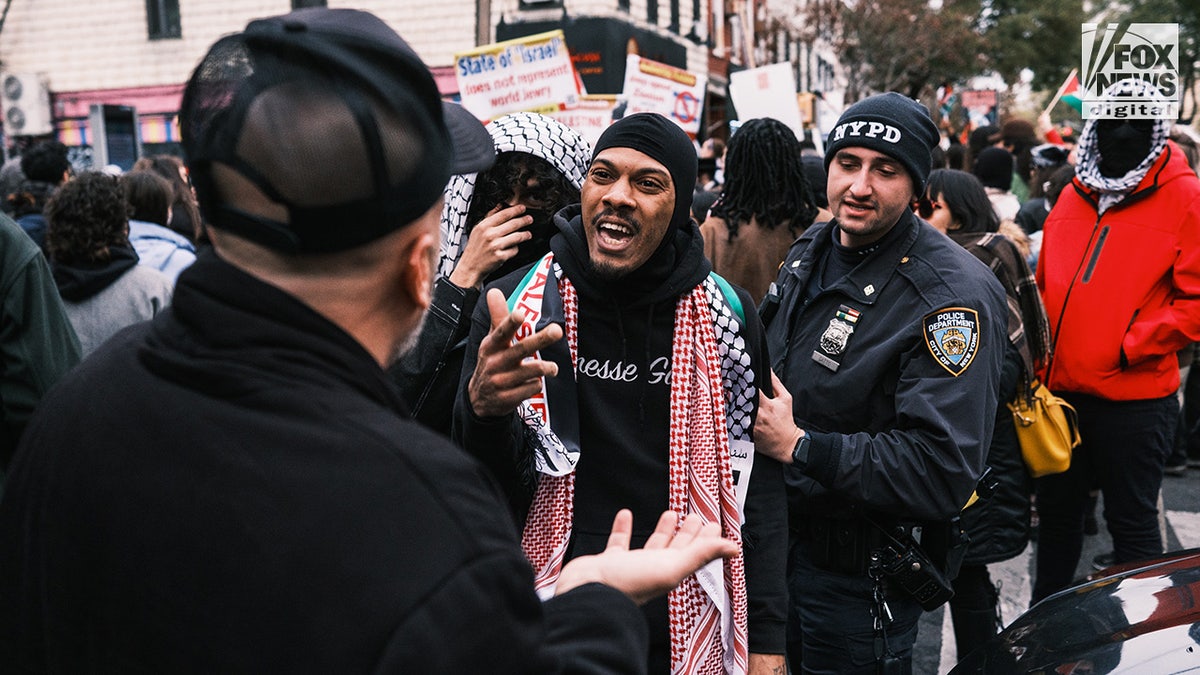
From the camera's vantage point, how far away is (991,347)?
265cm

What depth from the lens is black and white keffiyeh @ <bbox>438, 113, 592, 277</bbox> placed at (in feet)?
9.17

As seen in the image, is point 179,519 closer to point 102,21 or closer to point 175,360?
point 175,360

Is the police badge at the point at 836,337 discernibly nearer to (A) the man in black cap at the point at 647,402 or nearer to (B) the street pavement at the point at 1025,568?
(A) the man in black cap at the point at 647,402

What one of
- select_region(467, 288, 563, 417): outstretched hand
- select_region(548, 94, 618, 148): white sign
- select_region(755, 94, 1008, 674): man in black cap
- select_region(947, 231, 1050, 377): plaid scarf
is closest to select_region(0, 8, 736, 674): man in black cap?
select_region(467, 288, 563, 417): outstretched hand

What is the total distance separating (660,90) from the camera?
822cm

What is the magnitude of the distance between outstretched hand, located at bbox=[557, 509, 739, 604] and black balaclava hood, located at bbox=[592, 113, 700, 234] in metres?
1.09

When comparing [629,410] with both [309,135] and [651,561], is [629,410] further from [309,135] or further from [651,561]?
[309,135]

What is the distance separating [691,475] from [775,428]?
12.4 inches

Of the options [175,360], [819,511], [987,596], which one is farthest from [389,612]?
[987,596]

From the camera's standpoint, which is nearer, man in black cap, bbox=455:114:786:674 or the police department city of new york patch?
man in black cap, bbox=455:114:786:674

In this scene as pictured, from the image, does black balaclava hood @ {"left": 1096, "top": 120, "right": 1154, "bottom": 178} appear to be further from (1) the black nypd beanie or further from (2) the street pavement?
(2) the street pavement

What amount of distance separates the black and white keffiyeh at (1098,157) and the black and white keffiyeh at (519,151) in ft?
7.88

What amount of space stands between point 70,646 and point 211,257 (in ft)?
1.50

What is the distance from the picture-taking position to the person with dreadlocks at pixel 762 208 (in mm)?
4922
